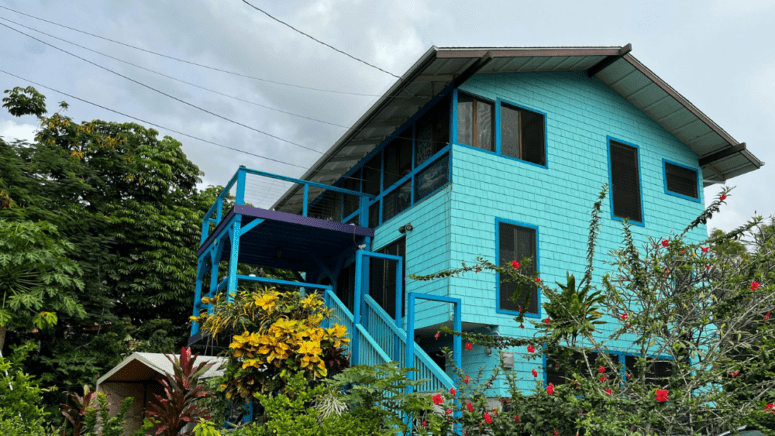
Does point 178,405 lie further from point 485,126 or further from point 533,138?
point 533,138

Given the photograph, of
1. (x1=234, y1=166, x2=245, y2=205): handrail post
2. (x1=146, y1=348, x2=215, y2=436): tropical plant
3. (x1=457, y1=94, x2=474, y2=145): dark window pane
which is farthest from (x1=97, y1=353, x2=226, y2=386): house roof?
(x1=457, y1=94, x2=474, y2=145): dark window pane

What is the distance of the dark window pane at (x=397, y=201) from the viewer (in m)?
11.8

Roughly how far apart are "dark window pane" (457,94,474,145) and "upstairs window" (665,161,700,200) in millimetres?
4847

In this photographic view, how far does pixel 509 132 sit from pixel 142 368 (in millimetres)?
8037

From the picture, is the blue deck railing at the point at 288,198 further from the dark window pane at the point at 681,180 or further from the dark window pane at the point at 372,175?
the dark window pane at the point at 681,180

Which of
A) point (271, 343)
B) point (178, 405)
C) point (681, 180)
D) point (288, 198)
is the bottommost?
point (178, 405)

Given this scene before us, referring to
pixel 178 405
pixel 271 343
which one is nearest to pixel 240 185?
pixel 271 343

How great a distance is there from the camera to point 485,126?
1093cm

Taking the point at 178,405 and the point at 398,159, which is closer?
the point at 178,405

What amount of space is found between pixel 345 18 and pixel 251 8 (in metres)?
2.01

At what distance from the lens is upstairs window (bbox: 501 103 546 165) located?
1114 centimetres

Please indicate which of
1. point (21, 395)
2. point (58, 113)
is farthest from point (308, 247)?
point (58, 113)

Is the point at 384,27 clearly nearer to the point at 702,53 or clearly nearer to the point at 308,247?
the point at 308,247

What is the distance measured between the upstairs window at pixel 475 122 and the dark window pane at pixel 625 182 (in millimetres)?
2887
